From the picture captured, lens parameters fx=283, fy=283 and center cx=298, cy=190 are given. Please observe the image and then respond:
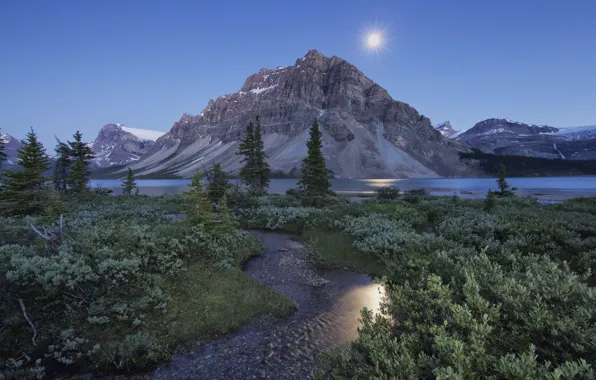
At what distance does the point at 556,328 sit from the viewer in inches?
176

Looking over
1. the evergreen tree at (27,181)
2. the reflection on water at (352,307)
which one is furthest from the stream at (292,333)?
the evergreen tree at (27,181)

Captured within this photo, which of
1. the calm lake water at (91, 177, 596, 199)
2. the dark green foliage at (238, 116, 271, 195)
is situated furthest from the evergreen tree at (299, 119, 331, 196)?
the calm lake water at (91, 177, 596, 199)

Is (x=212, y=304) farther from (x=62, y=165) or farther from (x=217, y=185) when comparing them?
(x=62, y=165)

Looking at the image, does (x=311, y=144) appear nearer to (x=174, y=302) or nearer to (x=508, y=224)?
(x=508, y=224)

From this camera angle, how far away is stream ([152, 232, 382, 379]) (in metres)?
7.93

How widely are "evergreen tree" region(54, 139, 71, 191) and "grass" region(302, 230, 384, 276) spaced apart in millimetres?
43045

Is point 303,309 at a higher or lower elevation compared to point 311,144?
lower

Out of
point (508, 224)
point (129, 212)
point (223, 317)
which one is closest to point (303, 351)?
point (223, 317)

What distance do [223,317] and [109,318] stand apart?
12.0ft

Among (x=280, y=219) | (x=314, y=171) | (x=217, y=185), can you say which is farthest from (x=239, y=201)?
(x=314, y=171)

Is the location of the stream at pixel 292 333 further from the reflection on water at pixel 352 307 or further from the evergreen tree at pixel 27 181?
the evergreen tree at pixel 27 181

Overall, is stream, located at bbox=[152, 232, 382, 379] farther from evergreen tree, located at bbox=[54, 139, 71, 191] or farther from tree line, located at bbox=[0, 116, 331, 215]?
evergreen tree, located at bbox=[54, 139, 71, 191]

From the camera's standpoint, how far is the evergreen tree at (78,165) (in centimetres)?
4112

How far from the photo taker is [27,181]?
94.4 feet
